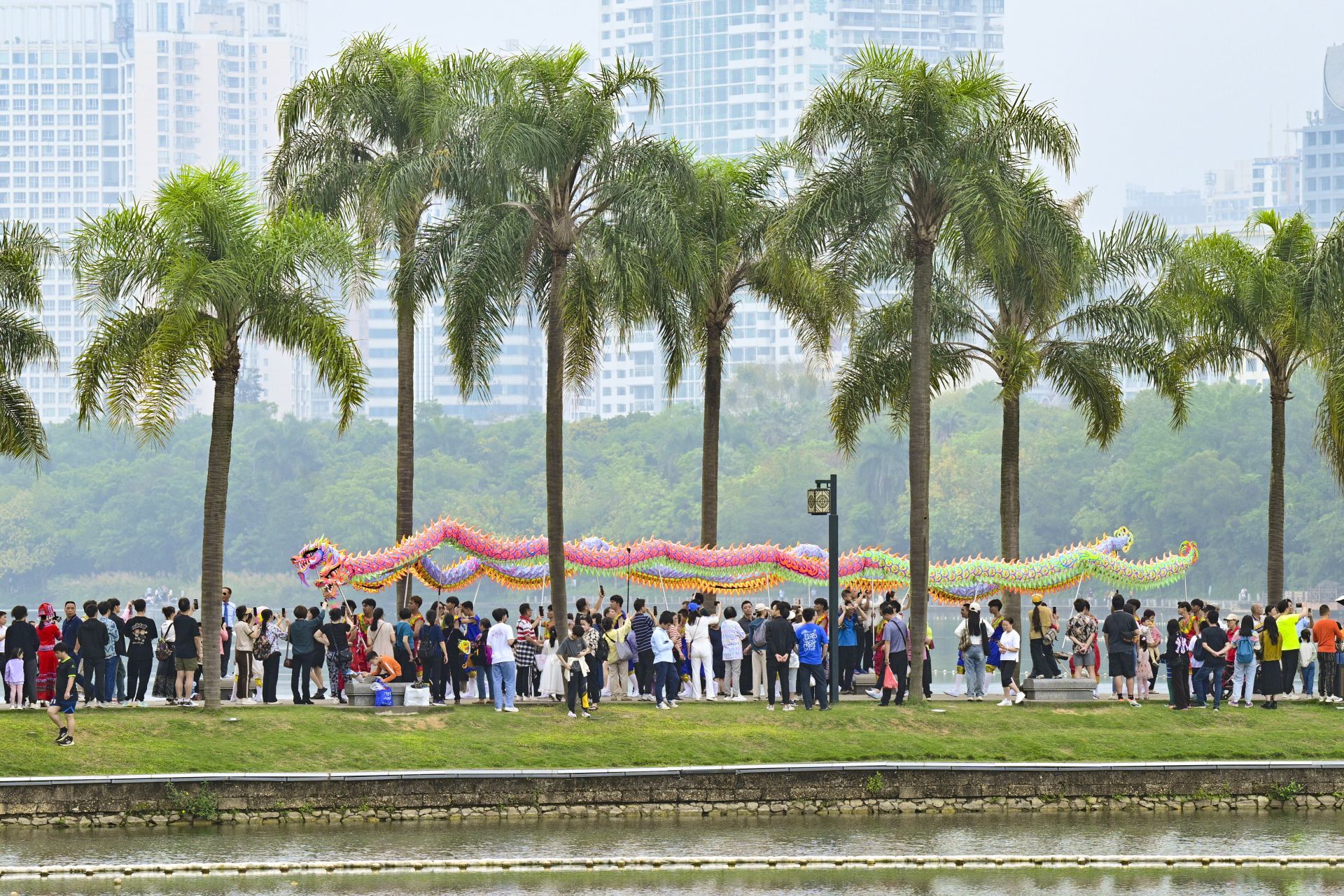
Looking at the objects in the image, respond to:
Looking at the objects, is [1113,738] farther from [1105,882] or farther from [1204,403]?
[1204,403]

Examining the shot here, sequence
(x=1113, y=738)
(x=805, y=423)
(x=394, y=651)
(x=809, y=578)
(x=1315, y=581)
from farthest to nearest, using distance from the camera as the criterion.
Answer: (x=805, y=423) → (x=1315, y=581) → (x=809, y=578) → (x=394, y=651) → (x=1113, y=738)

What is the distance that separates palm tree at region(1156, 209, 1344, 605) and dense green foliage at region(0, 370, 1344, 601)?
59187mm

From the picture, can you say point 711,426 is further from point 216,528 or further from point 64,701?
point 64,701

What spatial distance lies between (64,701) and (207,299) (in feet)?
16.8

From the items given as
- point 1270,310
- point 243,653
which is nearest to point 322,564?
point 243,653

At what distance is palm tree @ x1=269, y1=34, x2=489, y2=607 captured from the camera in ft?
92.4

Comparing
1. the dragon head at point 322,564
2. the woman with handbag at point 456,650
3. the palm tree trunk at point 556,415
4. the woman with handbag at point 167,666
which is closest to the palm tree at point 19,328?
the woman with handbag at point 167,666

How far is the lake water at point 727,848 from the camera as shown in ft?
54.1

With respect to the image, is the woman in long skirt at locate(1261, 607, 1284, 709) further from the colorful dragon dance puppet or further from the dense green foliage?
the dense green foliage

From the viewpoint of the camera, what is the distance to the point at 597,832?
1959cm

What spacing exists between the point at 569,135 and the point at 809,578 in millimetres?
8609

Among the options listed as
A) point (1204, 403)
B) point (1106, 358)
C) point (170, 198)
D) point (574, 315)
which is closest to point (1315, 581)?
point (1204, 403)

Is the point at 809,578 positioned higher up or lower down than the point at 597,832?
higher up

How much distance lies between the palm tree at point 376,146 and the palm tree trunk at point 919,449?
703 centimetres
